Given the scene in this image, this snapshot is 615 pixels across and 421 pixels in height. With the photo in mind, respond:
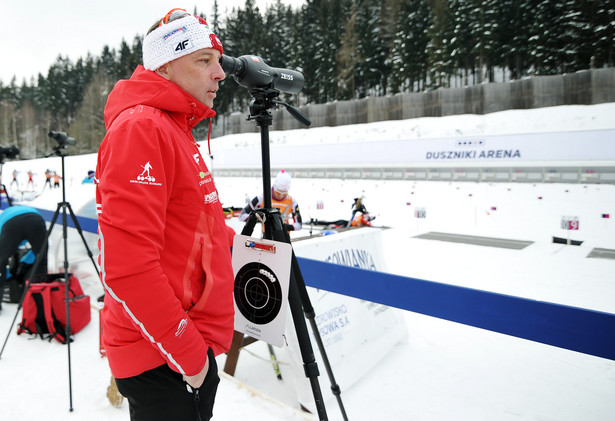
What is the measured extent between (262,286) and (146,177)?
0.79 meters

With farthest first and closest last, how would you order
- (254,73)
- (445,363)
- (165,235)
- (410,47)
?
(410,47) → (445,363) → (254,73) → (165,235)

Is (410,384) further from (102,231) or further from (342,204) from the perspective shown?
(342,204)

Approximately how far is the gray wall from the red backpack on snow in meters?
8.98

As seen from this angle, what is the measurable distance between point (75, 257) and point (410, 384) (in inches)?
155

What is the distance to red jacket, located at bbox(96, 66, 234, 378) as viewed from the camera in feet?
2.82

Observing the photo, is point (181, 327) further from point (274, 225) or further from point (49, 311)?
point (49, 311)

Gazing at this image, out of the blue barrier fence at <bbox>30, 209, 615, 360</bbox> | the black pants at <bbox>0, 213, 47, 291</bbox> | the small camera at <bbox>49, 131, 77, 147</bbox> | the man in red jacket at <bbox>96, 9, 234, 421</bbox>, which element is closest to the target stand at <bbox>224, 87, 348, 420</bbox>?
the man in red jacket at <bbox>96, 9, 234, 421</bbox>

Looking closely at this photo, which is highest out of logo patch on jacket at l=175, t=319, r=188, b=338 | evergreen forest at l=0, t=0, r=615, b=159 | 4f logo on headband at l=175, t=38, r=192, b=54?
evergreen forest at l=0, t=0, r=615, b=159

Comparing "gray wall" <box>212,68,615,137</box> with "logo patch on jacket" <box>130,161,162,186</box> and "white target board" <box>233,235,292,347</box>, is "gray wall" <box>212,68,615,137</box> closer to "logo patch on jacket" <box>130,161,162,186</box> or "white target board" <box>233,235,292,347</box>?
"white target board" <box>233,235,292,347</box>

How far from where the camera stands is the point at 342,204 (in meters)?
11.1

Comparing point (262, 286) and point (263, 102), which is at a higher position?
point (263, 102)

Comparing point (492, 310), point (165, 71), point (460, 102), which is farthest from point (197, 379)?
point (460, 102)

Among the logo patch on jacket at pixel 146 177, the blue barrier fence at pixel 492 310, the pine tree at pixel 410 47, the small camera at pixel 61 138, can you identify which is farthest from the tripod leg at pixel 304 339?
the pine tree at pixel 410 47

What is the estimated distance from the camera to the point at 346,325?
2.76 meters
